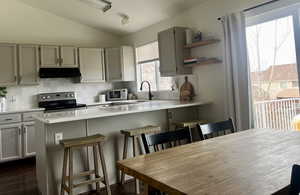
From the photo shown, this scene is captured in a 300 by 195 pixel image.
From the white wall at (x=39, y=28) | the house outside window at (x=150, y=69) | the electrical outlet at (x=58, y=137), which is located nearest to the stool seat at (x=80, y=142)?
the electrical outlet at (x=58, y=137)

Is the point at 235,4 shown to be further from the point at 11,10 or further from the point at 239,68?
the point at 11,10

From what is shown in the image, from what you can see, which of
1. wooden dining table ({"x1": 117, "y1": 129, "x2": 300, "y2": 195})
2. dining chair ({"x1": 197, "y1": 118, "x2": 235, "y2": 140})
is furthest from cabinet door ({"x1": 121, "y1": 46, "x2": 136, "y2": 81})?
wooden dining table ({"x1": 117, "y1": 129, "x2": 300, "y2": 195})

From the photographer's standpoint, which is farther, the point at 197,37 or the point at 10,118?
the point at 10,118

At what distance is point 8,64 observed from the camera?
435cm

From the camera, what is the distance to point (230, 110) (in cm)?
317

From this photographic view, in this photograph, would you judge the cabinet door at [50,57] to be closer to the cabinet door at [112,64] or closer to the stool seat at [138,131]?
the cabinet door at [112,64]

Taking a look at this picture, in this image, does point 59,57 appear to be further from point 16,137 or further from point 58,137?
point 58,137

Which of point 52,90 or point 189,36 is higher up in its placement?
point 189,36

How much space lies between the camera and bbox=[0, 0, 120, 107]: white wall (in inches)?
181

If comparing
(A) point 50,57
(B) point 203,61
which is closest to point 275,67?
(B) point 203,61

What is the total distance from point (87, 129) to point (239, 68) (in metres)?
2.07

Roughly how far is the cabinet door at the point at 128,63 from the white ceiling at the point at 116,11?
0.45m

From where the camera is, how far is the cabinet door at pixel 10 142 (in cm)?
405

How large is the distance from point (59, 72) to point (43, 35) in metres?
0.91
